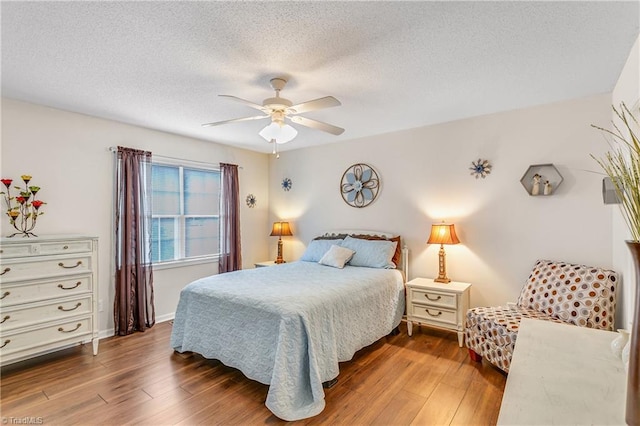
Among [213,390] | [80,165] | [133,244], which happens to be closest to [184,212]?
[133,244]

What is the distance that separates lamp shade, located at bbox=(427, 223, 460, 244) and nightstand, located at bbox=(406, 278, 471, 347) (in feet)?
1.58

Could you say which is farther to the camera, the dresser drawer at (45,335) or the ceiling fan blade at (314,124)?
the ceiling fan blade at (314,124)

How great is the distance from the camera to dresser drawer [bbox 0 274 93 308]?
8.48 feet

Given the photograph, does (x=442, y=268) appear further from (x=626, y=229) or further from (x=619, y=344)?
(x=619, y=344)

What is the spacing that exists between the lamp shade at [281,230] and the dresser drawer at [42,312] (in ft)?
8.53

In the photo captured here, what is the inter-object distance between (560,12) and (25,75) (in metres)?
3.75

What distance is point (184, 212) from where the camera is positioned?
4.43 metres

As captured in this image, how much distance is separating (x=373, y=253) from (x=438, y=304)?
923mm

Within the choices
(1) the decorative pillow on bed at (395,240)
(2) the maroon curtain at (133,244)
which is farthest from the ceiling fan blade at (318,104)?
(2) the maroon curtain at (133,244)

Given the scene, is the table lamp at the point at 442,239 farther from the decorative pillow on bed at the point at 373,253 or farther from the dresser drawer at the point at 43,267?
the dresser drawer at the point at 43,267

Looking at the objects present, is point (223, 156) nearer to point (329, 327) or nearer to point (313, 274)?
point (313, 274)

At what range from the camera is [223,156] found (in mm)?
4875

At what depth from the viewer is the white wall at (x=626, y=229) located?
204 cm

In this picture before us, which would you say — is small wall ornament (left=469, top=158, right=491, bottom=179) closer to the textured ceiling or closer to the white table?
the textured ceiling
